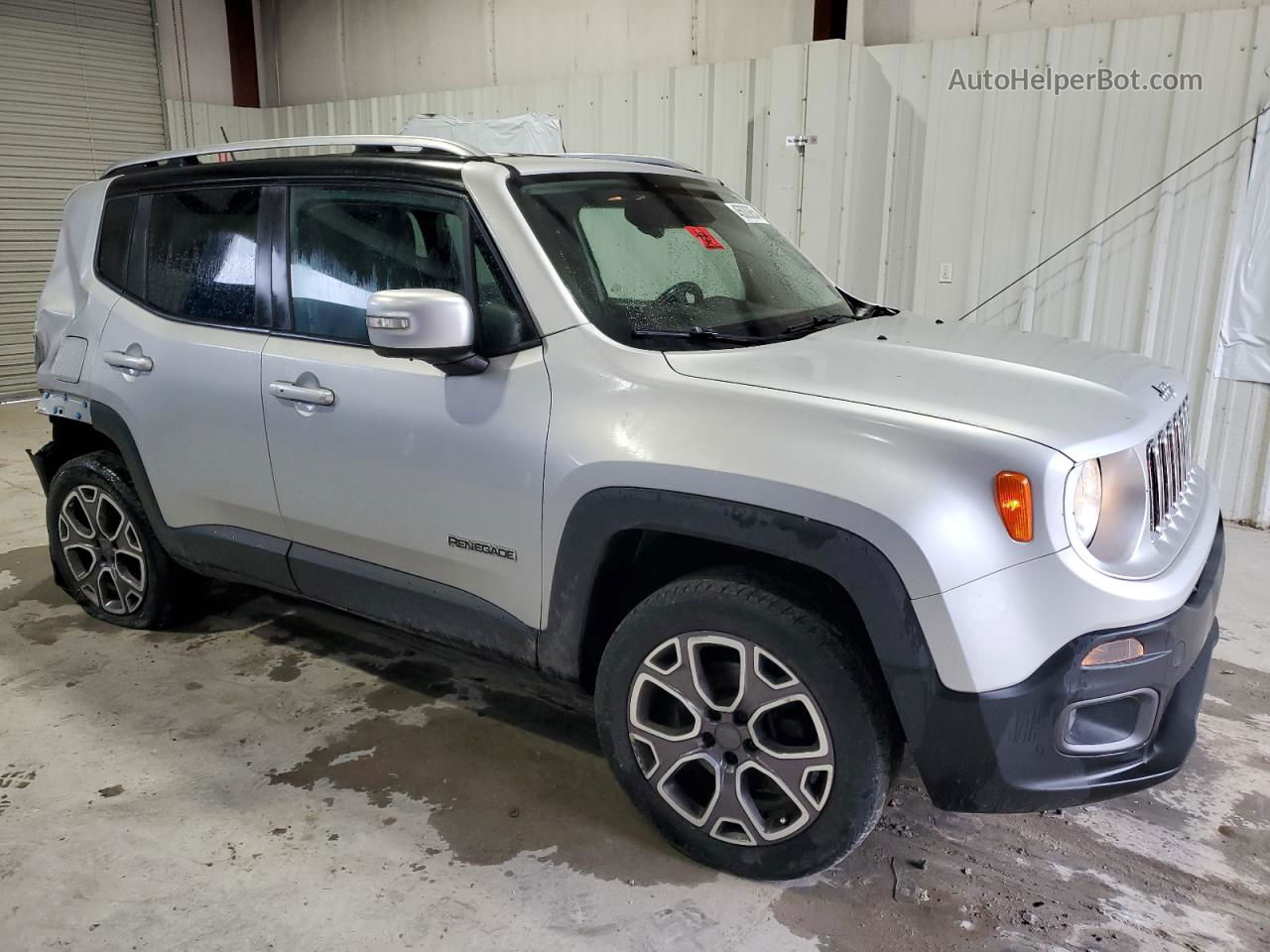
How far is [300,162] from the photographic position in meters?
2.95

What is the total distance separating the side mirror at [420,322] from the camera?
7.56 ft

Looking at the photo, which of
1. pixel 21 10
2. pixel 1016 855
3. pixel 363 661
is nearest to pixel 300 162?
pixel 363 661

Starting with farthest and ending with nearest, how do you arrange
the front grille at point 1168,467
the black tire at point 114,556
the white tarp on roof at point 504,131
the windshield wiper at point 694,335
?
the white tarp on roof at point 504,131, the black tire at point 114,556, the windshield wiper at point 694,335, the front grille at point 1168,467

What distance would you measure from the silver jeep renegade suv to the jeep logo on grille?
0.6 inches

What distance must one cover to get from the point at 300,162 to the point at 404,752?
1.85 m

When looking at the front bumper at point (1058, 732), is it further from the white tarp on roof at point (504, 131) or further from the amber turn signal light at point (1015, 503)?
the white tarp on roof at point (504, 131)

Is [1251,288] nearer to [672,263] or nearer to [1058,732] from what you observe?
[672,263]

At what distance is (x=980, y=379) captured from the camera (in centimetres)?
218

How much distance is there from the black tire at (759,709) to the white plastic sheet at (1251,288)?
4.16 metres

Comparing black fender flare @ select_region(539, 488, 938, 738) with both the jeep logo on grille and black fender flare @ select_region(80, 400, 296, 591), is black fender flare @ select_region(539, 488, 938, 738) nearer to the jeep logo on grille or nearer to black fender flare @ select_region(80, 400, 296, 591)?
the jeep logo on grille

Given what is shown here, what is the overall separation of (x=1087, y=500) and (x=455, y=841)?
1761 millimetres

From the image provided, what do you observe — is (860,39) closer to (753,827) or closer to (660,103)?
(660,103)

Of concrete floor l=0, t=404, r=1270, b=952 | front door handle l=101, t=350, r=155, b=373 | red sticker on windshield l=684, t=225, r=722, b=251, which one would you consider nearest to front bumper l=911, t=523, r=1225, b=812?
concrete floor l=0, t=404, r=1270, b=952

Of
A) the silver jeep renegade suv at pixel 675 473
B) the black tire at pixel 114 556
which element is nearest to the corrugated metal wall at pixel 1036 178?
the silver jeep renegade suv at pixel 675 473
